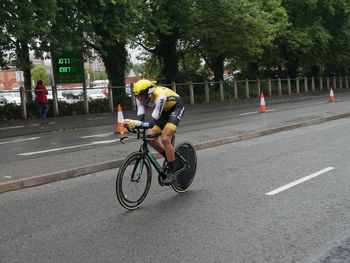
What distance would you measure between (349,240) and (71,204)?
360cm

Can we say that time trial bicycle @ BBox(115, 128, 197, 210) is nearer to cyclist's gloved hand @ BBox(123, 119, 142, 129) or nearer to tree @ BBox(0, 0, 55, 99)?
cyclist's gloved hand @ BBox(123, 119, 142, 129)

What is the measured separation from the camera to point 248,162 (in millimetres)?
9969

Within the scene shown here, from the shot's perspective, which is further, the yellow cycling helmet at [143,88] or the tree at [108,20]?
the tree at [108,20]

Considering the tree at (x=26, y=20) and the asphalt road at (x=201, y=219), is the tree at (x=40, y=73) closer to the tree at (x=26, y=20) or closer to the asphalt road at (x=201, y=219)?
the tree at (x=26, y=20)

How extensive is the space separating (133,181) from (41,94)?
58.8ft

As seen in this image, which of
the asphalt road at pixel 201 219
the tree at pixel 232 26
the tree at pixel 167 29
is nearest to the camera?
the asphalt road at pixel 201 219

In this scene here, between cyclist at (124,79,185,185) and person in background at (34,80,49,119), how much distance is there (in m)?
17.5

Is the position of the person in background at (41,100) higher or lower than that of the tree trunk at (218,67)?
lower

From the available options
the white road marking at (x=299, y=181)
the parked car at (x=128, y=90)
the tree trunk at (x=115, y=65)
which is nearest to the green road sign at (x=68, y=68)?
the parked car at (x=128, y=90)

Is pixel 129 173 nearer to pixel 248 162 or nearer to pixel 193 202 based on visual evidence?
pixel 193 202

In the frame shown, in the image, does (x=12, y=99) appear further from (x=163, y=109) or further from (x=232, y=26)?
(x=163, y=109)

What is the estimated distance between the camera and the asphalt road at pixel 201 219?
4993 millimetres

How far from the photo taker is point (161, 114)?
23.8 ft

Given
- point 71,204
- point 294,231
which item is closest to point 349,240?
point 294,231
